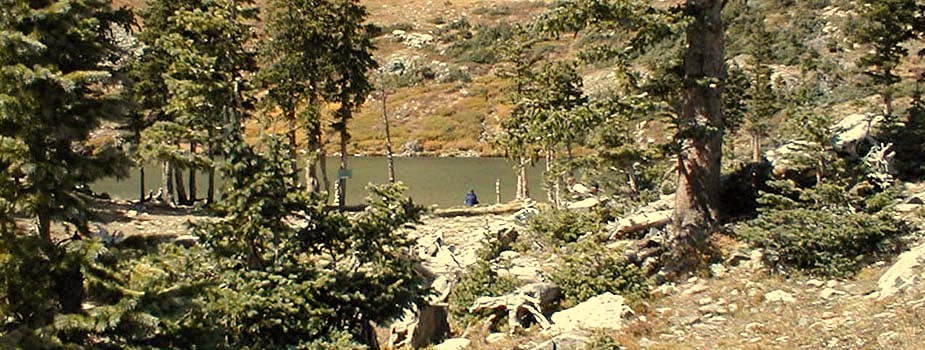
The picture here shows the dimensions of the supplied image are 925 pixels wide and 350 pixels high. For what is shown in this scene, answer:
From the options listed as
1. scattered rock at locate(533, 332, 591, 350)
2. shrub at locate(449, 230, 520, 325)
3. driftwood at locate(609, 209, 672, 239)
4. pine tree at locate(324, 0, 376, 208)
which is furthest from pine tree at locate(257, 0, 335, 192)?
scattered rock at locate(533, 332, 591, 350)

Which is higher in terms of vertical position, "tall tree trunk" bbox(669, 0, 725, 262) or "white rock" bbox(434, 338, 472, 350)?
"tall tree trunk" bbox(669, 0, 725, 262)

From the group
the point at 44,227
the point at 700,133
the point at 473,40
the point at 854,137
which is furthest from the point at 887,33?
the point at 473,40

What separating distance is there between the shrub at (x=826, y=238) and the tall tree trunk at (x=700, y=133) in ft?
6.39

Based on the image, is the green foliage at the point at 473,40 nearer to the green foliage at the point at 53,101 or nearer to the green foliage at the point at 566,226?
the green foliage at the point at 566,226

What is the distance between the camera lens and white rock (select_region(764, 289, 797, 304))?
12.7m

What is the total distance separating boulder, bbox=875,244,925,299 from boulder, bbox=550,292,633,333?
12.5 feet

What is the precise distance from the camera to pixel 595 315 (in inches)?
516

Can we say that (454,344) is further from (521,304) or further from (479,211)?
(479,211)

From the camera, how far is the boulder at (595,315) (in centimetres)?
1268

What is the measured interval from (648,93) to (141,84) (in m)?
23.8

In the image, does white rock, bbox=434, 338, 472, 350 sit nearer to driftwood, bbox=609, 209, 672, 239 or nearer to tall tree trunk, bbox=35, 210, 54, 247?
tall tree trunk, bbox=35, 210, 54, 247

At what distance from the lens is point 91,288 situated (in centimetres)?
927

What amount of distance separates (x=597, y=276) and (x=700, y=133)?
366 centimetres

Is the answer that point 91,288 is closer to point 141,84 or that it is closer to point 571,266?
point 571,266
